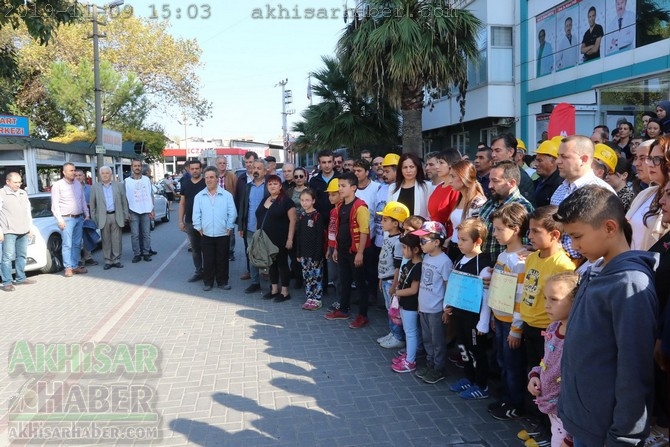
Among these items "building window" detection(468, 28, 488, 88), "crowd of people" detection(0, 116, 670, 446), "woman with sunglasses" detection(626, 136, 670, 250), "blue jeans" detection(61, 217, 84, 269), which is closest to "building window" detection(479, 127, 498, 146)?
"building window" detection(468, 28, 488, 88)

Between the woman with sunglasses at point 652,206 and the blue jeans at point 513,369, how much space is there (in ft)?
3.63

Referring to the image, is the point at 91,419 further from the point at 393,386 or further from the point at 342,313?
the point at 342,313

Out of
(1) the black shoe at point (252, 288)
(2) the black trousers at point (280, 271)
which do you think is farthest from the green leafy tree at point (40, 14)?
(2) the black trousers at point (280, 271)

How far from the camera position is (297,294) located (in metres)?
7.60

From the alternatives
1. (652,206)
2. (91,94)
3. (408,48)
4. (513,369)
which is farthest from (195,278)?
(91,94)

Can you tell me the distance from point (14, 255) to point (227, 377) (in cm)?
571

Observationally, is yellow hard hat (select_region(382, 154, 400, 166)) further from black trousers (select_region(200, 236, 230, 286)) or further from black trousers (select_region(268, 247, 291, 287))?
black trousers (select_region(200, 236, 230, 286))

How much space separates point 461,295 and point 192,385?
2.44 meters

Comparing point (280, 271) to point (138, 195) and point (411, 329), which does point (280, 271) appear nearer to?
point (411, 329)

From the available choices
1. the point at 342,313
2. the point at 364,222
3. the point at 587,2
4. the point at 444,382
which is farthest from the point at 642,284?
the point at 587,2

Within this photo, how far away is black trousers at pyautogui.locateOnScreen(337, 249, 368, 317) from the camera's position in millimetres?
5965

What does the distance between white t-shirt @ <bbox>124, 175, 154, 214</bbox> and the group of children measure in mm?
4932

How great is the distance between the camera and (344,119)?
16375 millimetres

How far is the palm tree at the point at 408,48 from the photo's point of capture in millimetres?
12445
